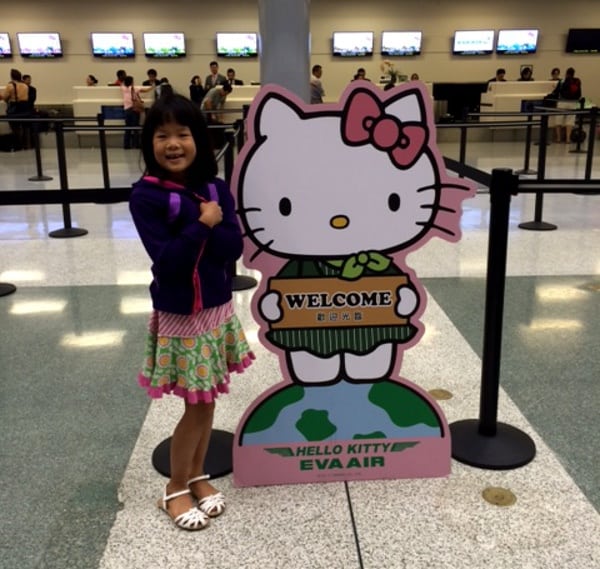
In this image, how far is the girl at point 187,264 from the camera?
1.95 m

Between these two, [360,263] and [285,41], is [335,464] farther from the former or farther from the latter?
[285,41]

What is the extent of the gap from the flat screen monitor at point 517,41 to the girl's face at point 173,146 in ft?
62.4

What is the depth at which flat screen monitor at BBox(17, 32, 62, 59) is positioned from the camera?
18.6 meters

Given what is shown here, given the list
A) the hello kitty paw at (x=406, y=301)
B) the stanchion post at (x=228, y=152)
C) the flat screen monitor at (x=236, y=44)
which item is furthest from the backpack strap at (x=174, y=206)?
the flat screen monitor at (x=236, y=44)

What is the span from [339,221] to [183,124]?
593 mm

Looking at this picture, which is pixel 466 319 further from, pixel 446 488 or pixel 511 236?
→ pixel 511 236

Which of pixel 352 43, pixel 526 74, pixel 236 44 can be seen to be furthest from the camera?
pixel 352 43

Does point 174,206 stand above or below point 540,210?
above

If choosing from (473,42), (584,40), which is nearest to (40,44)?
(473,42)

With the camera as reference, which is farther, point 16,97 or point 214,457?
point 16,97

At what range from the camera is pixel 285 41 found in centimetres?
443

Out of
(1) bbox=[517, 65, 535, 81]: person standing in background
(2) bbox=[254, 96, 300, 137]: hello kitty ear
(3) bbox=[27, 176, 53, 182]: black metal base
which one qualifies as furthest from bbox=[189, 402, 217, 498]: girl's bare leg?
(1) bbox=[517, 65, 535, 81]: person standing in background

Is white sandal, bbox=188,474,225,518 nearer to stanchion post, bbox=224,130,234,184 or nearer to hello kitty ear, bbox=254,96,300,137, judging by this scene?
hello kitty ear, bbox=254,96,300,137

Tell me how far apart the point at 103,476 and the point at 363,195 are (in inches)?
55.2
